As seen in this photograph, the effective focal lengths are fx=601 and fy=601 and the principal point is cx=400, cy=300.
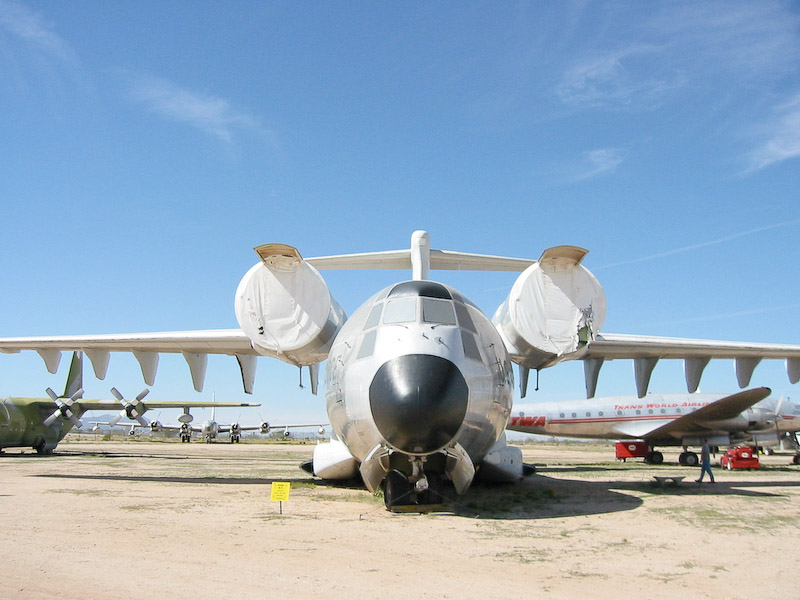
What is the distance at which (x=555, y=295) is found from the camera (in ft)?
38.2

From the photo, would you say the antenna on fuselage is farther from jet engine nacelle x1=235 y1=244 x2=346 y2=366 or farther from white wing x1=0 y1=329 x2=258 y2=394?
white wing x1=0 y1=329 x2=258 y2=394

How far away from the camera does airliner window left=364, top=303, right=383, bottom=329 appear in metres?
9.04

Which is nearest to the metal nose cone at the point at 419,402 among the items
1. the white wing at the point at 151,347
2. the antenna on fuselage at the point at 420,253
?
the antenna on fuselage at the point at 420,253

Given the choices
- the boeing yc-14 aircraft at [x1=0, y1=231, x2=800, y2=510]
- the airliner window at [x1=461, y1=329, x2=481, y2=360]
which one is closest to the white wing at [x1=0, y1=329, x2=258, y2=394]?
the boeing yc-14 aircraft at [x1=0, y1=231, x2=800, y2=510]

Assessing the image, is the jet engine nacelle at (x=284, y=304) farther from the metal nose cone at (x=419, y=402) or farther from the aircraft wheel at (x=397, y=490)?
the metal nose cone at (x=419, y=402)

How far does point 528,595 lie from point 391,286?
20.1ft

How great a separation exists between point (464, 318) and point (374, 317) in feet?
4.50

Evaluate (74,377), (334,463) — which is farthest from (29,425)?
(334,463)

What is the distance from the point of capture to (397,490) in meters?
8.68

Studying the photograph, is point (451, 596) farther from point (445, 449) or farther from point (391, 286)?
point (391, 286)

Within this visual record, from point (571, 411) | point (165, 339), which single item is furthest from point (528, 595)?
point (571, 411)

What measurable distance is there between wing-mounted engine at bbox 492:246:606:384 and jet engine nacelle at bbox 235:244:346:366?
4.04 meters

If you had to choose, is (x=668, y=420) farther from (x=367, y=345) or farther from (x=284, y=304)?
(x=367, y=345)

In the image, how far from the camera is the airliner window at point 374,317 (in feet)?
29.7
